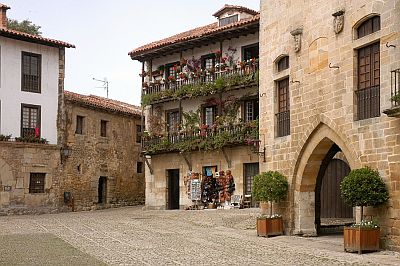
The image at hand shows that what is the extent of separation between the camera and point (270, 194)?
1805 centimetres

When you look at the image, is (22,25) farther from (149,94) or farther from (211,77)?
(211,77)

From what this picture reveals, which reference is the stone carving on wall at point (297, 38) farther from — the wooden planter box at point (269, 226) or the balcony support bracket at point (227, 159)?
the balcony support bracket at point (227, 159)

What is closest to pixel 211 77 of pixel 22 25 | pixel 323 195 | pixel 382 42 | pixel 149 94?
pixel 149 94

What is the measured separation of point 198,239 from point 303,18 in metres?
6.95

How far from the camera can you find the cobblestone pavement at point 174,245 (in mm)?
12719

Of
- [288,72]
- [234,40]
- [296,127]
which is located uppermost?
[234,40]

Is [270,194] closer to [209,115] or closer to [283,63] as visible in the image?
[283,63]

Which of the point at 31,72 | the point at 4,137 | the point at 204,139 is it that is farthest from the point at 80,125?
the point at 204,139

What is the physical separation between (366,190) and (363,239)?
3.56ft

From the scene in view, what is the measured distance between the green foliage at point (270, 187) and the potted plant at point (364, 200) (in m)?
4.02

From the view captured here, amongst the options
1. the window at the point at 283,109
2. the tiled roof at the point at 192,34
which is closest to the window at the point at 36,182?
the tiled roof at the point at 192,34

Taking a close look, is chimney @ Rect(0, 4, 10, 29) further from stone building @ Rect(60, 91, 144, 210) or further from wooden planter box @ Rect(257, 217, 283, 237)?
wooden planter box @ Rect(257, 217, 283, 237)

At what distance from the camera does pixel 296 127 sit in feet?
59.1

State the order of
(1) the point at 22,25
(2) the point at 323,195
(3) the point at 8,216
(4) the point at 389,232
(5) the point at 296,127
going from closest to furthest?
(4) the point at 389,232
(5) the point at 296,127
(2) the point at 323,195
(3) the point at 8,216
(1) the point at 22,25
